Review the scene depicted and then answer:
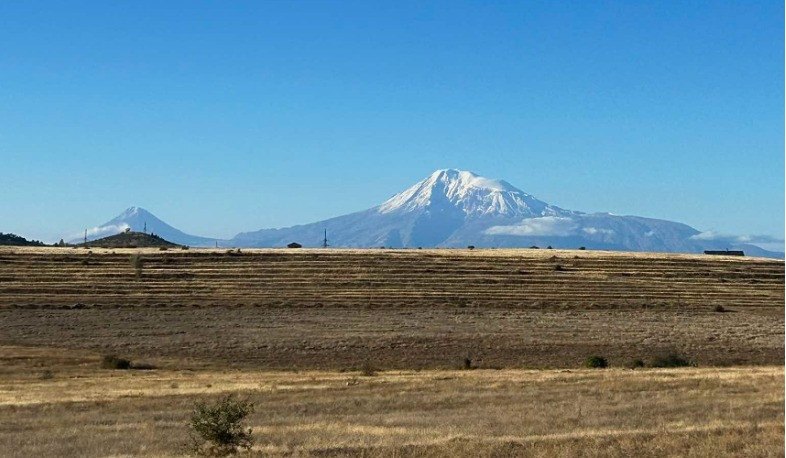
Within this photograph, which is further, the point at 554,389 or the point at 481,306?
the point at 481,306

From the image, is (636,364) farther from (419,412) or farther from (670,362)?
(419,412)

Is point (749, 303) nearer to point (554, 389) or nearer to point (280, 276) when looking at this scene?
point (280, 276)

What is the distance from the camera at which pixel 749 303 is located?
80.4 m

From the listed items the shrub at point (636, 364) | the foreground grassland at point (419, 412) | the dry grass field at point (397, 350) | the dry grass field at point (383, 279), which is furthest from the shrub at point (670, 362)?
the dry grass field at point (383, 279)

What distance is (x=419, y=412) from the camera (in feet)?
93.5

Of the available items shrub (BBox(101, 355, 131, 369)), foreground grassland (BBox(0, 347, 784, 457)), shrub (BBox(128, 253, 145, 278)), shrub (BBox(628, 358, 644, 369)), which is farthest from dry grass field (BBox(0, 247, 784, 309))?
foreground grassland (BBox(0, 347, 784, 457))

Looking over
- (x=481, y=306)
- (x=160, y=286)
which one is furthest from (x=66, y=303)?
(x=481, y=306)

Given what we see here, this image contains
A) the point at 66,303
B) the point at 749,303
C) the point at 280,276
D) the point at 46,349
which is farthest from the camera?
the point at 280,276

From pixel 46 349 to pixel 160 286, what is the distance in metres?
29.3

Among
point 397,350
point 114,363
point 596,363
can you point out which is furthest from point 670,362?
point 114,363

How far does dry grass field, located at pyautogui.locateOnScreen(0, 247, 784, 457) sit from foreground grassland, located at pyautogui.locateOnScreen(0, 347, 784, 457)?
0.37 feet

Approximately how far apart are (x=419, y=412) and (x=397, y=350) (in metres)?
27.6

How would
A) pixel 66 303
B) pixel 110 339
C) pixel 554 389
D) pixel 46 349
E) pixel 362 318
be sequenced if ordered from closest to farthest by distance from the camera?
1. pixel 554 389
2. pixel 46 349
3. pixel 110 339
4. pixel 362 318
5. pixel 66 303

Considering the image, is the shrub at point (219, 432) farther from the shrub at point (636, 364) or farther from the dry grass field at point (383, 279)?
the dry grass field at point (383, 279)
